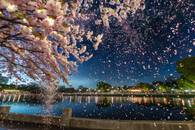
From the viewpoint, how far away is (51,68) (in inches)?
287

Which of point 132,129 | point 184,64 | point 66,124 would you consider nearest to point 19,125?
point 66,124

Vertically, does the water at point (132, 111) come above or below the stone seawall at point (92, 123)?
above

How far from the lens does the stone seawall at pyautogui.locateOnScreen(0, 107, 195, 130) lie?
683 inches

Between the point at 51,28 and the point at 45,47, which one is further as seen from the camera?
the point at 45,47

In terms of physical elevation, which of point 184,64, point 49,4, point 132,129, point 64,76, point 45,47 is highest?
point 184,64

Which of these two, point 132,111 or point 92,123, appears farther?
point 132,111

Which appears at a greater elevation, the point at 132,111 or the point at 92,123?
the point at 132,111

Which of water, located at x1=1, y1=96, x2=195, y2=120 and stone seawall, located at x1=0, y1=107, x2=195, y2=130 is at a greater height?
water, located at x1=1, y1=96, x2=195, y2=120

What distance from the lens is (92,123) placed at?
19.8 metres

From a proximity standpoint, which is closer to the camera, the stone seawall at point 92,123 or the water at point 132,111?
the stone seawall at point 92,123

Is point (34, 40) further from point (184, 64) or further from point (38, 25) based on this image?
point (184, 64)

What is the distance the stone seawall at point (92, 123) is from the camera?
17359 millimetres

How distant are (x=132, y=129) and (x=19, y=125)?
10107 millimetres

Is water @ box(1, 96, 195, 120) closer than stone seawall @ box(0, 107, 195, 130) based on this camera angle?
No
